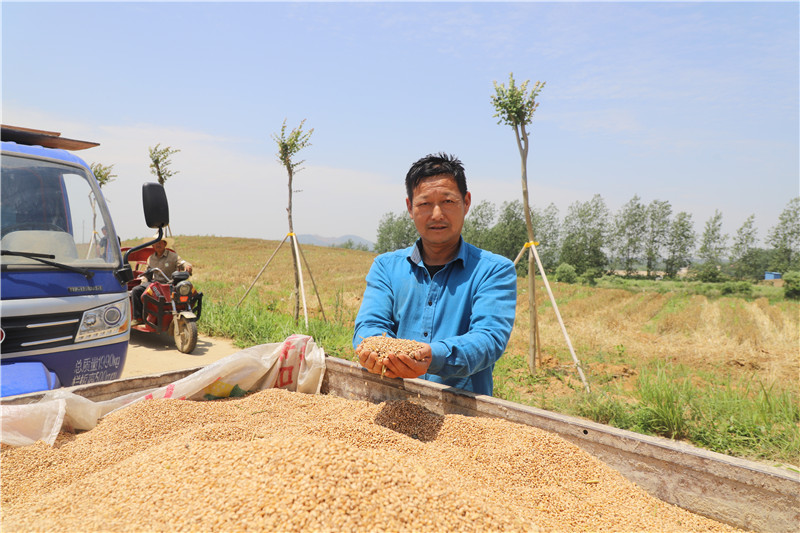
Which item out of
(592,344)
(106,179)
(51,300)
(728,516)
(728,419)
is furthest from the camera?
(106,179)

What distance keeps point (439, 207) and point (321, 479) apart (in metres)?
1.54

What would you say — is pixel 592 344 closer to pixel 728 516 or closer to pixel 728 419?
pixel 728 419

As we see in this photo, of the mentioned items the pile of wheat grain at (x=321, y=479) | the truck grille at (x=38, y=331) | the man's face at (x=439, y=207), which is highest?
the man's face at (x=439, y=207)

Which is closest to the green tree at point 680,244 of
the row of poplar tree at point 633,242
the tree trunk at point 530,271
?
the row of poplar tree at point 633,242

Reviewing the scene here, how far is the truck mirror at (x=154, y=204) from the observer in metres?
3.03

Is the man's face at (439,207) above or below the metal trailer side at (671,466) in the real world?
above

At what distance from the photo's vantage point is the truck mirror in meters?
3.03

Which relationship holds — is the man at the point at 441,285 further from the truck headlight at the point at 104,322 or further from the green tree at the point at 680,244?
the green tree at the point at 680,244

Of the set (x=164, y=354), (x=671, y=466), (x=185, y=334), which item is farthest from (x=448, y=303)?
(x=164, y=354)

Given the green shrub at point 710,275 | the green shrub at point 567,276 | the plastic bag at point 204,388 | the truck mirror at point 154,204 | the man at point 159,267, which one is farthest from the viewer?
the green shrub at point 567,276


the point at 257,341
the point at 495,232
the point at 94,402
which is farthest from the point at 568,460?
the point at 495,232

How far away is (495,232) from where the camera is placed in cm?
5759

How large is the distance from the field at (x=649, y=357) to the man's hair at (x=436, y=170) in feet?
9.95

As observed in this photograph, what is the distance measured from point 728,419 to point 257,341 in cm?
620
